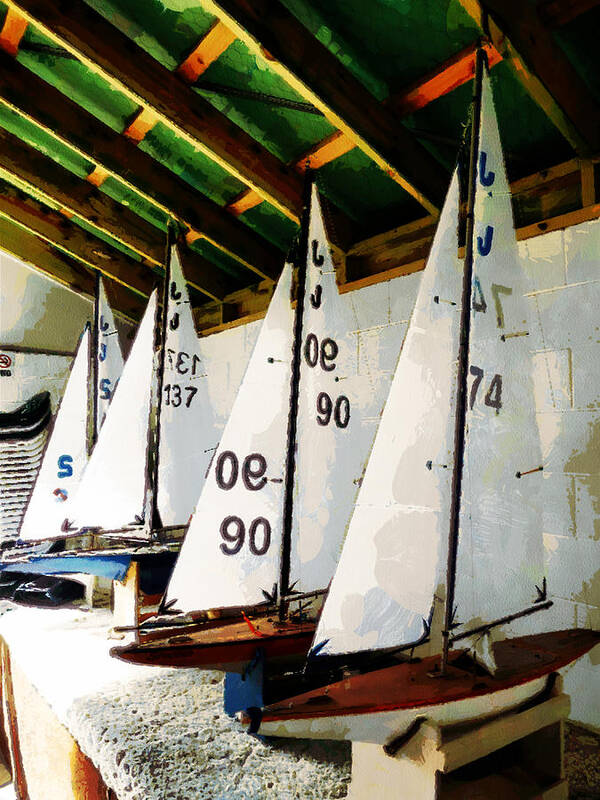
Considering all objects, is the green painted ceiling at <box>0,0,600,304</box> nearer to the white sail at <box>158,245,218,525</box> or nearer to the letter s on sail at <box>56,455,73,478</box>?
the white sail at <box>158,245,218,525</box>

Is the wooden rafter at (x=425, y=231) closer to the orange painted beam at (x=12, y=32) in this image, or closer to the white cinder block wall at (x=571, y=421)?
the white cinder block wall at (x=571, y=421)

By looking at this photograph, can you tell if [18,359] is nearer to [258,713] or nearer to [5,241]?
[5,241]

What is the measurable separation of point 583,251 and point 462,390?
1.03 metres

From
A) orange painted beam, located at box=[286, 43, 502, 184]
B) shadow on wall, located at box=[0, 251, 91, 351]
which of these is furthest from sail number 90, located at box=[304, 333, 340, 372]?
shadow on wall, located at box=[0, 251, 91, 351]

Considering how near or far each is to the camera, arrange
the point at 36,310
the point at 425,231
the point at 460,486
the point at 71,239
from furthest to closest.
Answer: the point at 36,310, the point at 71,239, the point at 425,231, the point at 460,486

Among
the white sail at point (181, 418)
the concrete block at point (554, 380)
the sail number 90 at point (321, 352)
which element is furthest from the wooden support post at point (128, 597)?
the concrete block at point (554, 380)

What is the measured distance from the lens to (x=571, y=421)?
1.96 meters

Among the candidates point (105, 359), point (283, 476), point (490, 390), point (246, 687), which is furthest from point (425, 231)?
point (105, 359)

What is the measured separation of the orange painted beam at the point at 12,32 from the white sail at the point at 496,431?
208cm

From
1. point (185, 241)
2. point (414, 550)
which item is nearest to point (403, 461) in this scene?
point (414, 550)

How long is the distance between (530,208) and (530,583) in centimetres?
161

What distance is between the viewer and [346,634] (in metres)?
1.50

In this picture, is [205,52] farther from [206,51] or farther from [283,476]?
[283,476]

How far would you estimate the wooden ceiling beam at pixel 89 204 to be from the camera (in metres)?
3.09
